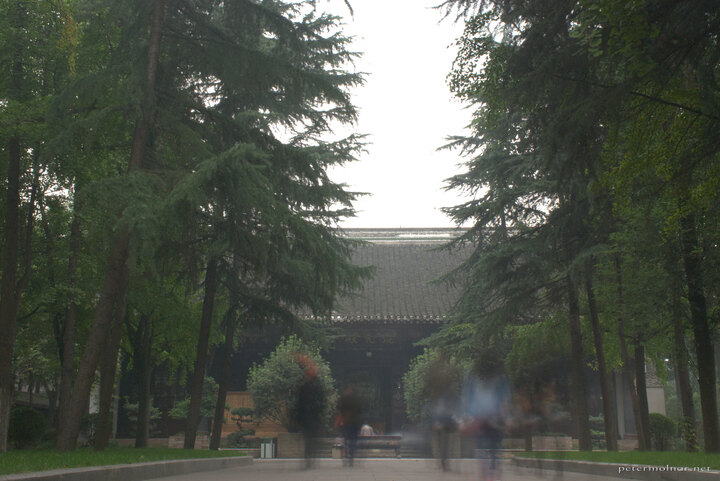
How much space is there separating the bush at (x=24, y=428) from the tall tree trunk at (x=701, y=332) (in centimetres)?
1661

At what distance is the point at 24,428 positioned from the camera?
1859cm

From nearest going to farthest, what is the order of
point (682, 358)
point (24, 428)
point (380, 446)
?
point (682, 358) → point (24, 428) → point (380, 446)

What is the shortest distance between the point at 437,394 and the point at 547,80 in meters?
5.95

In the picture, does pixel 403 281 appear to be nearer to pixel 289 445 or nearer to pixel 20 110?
pixel 289 445

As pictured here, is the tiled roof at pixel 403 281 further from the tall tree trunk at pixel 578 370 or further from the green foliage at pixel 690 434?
the green foliage at pixel 690 434

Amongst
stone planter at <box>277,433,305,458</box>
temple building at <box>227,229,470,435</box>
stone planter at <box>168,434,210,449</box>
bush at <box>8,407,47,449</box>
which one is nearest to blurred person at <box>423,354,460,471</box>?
stone planter at <box>277,433,305,458</box>

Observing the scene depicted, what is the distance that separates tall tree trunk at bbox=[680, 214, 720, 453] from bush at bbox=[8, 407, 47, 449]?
16.6m

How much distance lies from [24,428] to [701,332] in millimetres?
17635

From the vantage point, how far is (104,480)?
7602mm

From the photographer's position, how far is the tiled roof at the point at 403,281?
2484 cm

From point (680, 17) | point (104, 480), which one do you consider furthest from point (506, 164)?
point (104, 480)

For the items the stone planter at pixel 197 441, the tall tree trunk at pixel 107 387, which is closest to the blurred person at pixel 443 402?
the tall tree trunk at pixel 107 387

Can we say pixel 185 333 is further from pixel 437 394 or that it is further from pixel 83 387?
pixel 437 394

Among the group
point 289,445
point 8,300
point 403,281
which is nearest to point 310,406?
point 8,300
